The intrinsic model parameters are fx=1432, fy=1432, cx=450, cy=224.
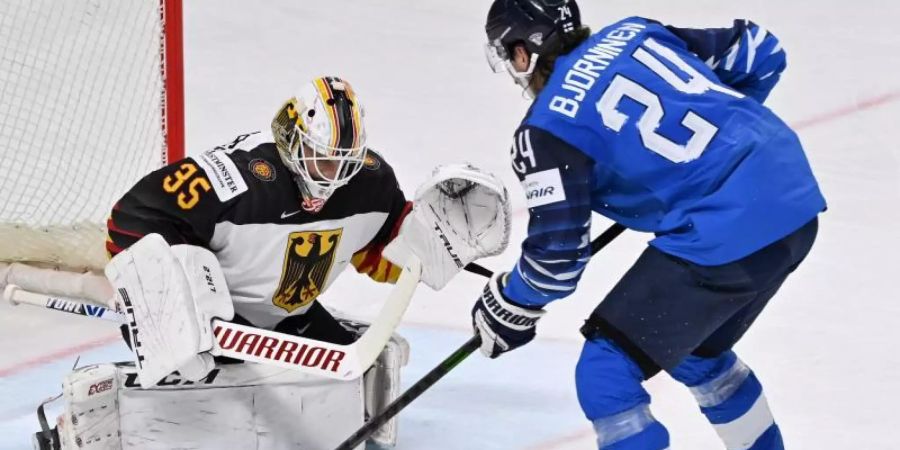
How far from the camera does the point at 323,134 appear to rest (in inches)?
109

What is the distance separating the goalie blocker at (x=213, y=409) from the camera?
9.46 feet

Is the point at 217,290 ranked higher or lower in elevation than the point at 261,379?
higher

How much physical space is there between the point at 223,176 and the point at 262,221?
13cm

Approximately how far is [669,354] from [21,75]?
8.02ft

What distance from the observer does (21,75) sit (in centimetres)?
419

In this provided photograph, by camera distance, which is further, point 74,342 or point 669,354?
point 74,342

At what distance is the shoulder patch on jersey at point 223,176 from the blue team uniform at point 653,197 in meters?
0.64

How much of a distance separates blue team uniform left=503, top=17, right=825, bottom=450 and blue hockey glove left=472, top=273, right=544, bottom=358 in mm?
Answer: 98

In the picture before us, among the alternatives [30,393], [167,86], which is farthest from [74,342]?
[167,86]

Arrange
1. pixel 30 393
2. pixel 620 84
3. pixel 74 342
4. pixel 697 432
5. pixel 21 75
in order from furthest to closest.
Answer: pixel 21 75 < pixel 74 342 < pixel 30 393 < pixel 697 432 < pixel 620 84

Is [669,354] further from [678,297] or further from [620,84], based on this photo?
[620,84]

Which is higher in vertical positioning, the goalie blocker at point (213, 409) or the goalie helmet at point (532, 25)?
the goalie helmet at point (532, 25)

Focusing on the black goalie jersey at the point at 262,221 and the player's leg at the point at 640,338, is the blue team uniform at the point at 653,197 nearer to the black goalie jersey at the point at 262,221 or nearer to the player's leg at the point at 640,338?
the player's leg at the point at 640,338

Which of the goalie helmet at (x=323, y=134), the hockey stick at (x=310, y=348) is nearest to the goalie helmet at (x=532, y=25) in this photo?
the goalie helmet at (x=323, y=134)
